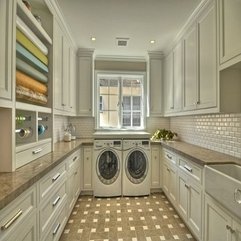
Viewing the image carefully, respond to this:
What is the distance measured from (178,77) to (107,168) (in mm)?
1825

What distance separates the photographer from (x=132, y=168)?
332 centimetres

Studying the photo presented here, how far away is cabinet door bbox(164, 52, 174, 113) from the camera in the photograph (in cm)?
344

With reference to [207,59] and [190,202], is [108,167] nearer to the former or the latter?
[190,202]

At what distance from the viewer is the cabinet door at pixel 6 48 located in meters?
1.28

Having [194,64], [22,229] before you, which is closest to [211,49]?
[194,64]

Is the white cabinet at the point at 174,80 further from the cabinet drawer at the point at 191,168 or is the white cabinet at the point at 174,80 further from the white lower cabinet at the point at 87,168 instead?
the white lower cabinet at the point at 87,168

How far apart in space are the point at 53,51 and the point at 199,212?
2.31 m

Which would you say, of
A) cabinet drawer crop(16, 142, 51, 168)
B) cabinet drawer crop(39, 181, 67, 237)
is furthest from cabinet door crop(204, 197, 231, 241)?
cabinet drawer crop(16, 142, 51, 168)

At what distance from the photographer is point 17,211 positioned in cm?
110

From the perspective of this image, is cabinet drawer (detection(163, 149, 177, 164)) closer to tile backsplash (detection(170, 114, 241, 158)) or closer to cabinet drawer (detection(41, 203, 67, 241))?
tile backsplash (detection(170, 114, 241, 158))

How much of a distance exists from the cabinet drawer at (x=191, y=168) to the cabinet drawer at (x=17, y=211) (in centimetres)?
143

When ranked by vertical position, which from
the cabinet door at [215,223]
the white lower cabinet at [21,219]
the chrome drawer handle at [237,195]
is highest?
the chrome drawer handle at [237,195]

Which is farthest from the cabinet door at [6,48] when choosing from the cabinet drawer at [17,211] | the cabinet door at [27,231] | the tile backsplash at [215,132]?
the tile backsplash at [215,132]

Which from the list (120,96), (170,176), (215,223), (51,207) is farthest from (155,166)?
(51,207)
